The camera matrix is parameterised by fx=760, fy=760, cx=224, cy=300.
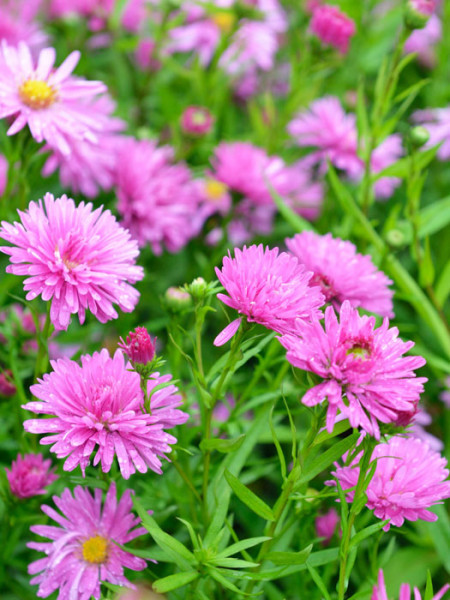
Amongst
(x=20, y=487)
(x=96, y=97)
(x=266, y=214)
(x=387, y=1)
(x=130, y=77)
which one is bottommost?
(x=20, y=487)

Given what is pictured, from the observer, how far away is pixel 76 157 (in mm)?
965

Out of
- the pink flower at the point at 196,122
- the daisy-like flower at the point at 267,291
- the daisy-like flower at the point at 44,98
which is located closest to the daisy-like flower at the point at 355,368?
the daisy-like flower at the point at 267,291

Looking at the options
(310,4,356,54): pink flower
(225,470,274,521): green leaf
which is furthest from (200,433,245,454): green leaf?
(310,4,356,54): pink flower

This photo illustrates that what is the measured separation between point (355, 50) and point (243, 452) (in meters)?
0.89

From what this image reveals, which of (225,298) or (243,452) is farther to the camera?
(243,452)

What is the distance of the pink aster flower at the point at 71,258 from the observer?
22.6 inches

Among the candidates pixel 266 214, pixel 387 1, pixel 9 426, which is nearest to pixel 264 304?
pixel 9 426

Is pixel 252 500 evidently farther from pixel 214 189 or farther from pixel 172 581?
pixel 214 189

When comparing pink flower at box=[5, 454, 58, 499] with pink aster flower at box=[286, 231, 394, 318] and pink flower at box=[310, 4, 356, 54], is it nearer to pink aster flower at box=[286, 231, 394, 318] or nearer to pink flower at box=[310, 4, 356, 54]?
pink aster flower at box=[286, 231, 394, 318]

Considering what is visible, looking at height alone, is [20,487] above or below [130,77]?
below

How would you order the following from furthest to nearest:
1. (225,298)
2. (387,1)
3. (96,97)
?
(387,1) < (96,97) < (225,298)

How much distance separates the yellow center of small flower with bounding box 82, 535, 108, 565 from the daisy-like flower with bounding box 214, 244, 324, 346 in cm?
21

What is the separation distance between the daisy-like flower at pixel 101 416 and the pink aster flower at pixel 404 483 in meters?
0.14

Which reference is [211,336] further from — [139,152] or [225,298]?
[225,298]
